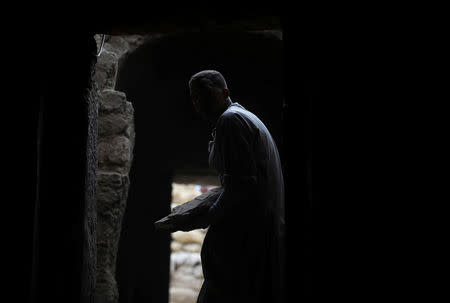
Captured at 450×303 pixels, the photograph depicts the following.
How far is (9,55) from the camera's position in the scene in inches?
63.3

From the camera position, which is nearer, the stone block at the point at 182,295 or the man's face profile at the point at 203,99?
the man's face profile at the point at 203,99

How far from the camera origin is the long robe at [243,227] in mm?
1888

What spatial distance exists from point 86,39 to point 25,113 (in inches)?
13.9

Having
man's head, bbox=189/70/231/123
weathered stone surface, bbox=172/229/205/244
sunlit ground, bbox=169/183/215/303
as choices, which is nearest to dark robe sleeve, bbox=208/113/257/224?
man's head, bbox=189/70/231/123

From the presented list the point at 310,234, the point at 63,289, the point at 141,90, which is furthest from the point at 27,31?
the point at 141,90

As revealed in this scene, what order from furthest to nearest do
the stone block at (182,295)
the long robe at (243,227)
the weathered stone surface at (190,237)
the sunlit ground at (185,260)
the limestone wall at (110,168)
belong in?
the weathered stone surface at (190,237)
the sunlit ground at (185,260)
the stone block at (182,295)
the limestone wall at (110,168)
the long robe at (243,227)

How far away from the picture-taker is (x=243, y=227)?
6.36 feet

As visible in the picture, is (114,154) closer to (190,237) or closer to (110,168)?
(110,168)

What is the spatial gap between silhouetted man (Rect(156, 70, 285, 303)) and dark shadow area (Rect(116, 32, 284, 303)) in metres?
2.51

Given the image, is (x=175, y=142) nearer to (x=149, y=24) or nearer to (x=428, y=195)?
(x=149, y=24)

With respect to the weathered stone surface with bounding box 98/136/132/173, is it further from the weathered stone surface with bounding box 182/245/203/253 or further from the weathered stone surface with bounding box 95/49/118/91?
the weathered stone surface with bounding box 182/245/203/253

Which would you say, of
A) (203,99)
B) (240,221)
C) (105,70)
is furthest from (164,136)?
(240,221)

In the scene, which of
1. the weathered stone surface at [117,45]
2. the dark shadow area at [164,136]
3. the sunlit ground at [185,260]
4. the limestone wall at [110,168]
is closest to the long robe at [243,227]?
the limestone wall at [110,168]

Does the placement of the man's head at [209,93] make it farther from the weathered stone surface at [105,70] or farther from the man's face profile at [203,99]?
the weathered stone surface at [105,70]
